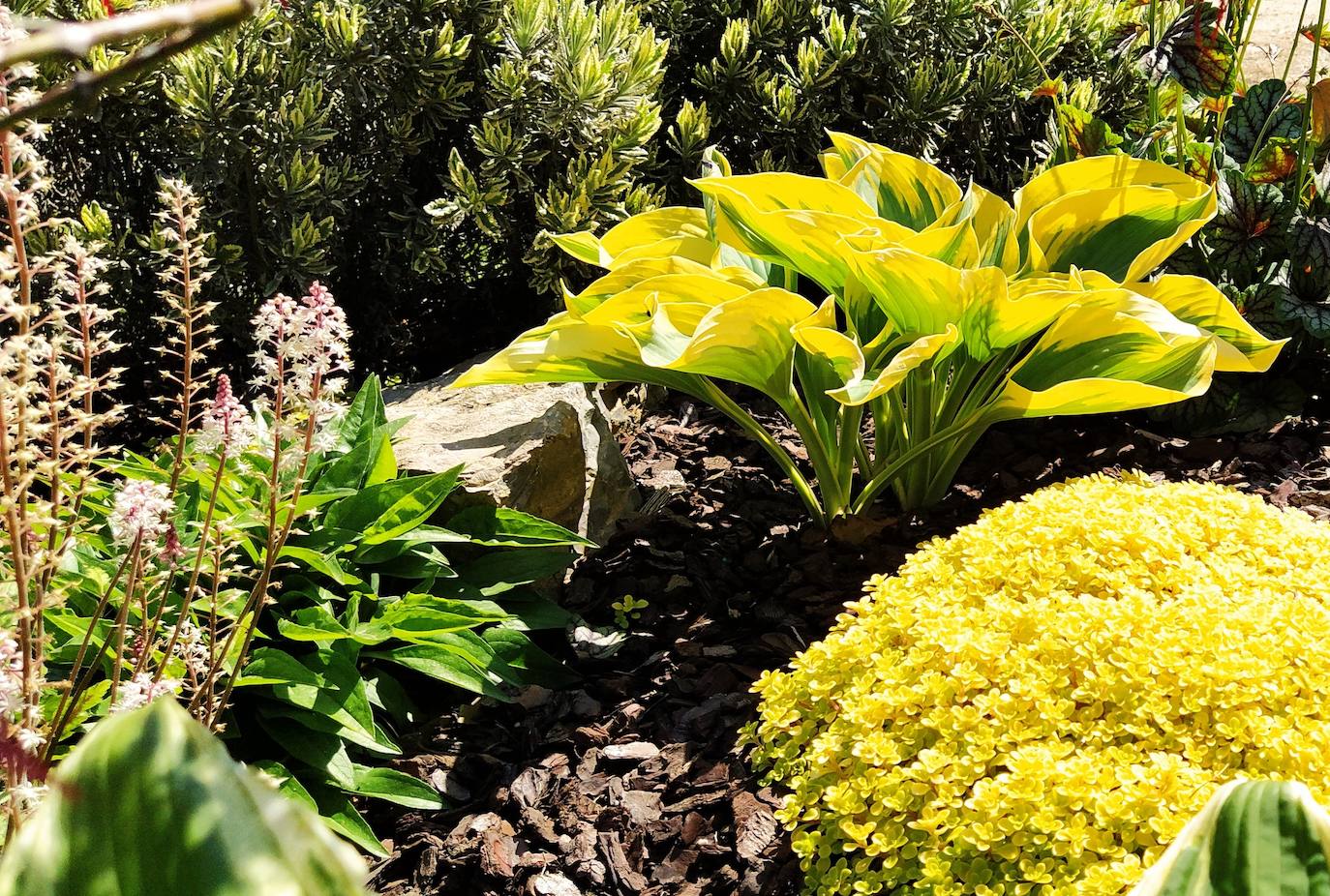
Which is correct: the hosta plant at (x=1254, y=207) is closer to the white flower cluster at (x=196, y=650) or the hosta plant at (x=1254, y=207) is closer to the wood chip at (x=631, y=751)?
the wood chip at (x=631, y=751)

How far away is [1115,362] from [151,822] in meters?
2.56

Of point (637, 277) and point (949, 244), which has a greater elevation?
point (949, 244)

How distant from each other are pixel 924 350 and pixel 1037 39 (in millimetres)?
2658

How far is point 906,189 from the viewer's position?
3.36 meters

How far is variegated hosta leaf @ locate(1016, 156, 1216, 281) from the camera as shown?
3041mm

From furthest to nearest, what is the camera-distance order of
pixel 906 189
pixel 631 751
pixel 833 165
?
pixel 833 165 < pixel 906 189 < pixel 631 751

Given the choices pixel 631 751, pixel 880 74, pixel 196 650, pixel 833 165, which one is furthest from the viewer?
pixel 880 74

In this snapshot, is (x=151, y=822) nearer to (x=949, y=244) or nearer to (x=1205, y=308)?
(x=949, y=244)

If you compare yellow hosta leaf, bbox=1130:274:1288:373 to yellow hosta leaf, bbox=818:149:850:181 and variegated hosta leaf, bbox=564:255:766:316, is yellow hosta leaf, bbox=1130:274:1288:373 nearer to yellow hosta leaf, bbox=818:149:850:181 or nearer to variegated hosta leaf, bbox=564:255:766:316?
yellow hosta leaf, bbox=818:149:850:181

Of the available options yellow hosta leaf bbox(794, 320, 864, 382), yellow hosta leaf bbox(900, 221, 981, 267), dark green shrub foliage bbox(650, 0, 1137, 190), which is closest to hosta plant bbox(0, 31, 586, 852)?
yellow hosta leaf bbox(794, 320, 864, 382)

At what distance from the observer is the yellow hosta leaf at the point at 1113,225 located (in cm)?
303

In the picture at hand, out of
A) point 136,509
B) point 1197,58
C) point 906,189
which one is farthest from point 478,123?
point 136,509

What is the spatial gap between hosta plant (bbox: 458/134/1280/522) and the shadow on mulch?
0.97 ft

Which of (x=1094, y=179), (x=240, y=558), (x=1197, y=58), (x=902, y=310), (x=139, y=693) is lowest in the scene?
(x=240, y=558)
